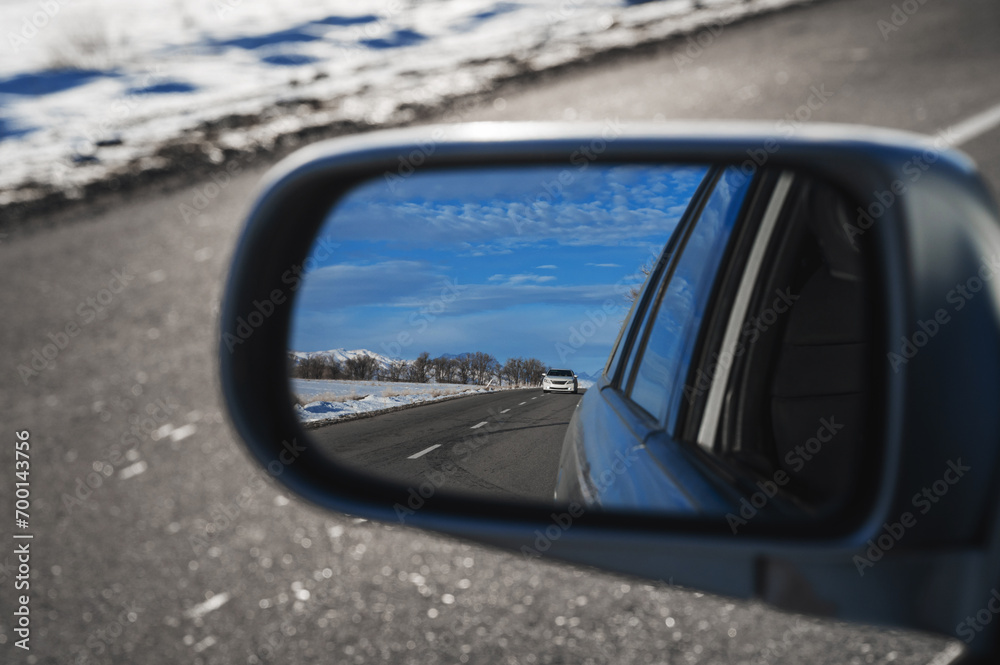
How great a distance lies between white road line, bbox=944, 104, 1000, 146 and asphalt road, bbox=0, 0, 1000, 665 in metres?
0.16

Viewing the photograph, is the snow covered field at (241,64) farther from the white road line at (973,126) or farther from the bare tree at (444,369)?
the bare tree at (444,369)

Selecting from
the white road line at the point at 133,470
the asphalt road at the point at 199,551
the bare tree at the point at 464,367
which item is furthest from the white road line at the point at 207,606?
the bare tree at the point at 464,367

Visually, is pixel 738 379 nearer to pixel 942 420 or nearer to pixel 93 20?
pixel 942 420

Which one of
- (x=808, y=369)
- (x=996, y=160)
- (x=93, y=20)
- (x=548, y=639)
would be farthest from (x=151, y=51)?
(x=808, y=369)

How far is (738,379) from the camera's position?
1626mm

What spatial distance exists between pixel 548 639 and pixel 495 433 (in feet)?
5.57

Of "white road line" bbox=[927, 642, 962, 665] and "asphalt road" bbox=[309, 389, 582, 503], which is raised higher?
"asphalt road" bbox=[309, 389, 582, 503]

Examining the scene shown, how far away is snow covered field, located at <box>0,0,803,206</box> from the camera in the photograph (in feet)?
28.7

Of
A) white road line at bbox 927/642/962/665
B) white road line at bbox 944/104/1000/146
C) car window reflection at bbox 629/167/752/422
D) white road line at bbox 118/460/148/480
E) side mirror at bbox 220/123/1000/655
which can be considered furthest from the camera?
white road line at bbox 944/104/1000/146

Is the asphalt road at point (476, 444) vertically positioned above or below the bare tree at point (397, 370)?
below

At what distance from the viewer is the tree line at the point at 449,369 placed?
4.42 ft

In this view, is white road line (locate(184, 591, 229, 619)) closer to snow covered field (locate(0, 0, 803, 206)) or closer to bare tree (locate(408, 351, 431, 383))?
bare tree (locate(408, 351, 431, 383))

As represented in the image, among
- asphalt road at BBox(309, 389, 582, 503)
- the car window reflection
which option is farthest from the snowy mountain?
the car window reflection

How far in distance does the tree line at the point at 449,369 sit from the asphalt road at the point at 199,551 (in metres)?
0.41
